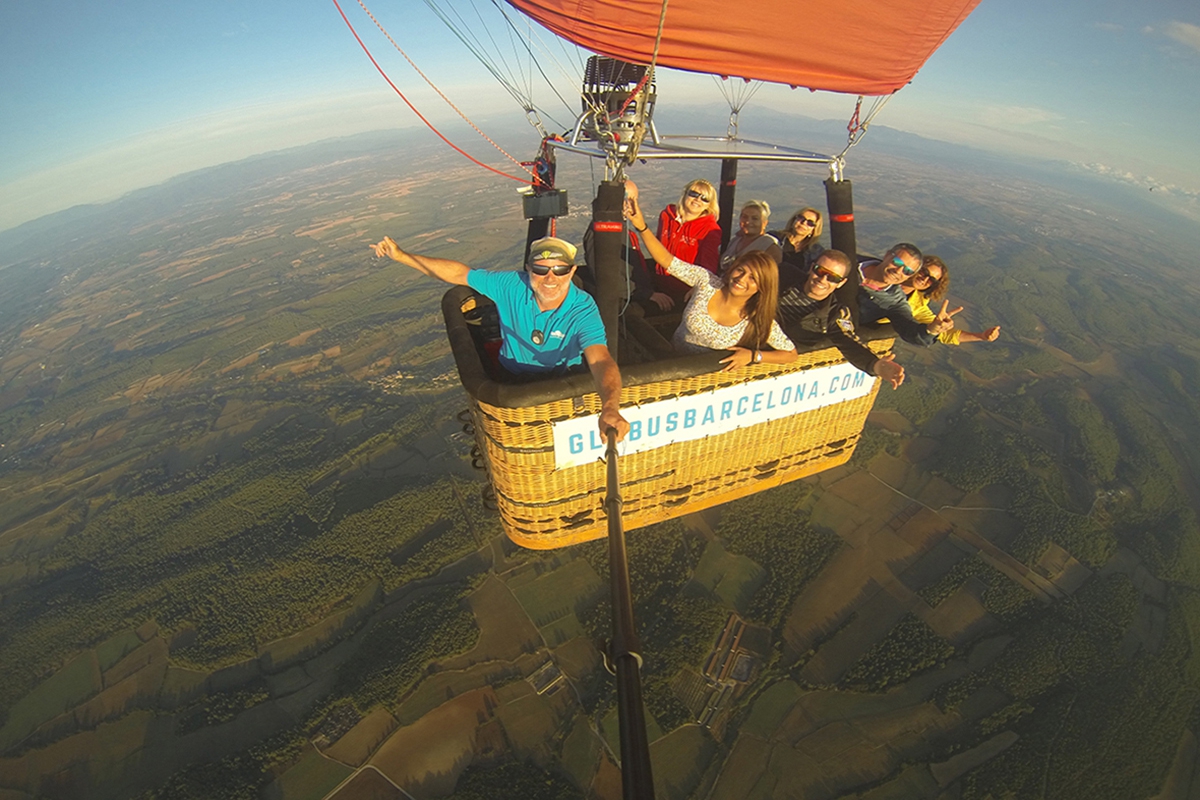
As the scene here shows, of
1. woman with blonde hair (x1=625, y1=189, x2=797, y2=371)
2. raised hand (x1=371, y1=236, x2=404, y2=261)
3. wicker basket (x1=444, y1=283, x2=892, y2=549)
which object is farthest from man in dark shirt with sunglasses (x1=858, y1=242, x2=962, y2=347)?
raised hand (x1=371, y1=236, x2=404, y2=261)

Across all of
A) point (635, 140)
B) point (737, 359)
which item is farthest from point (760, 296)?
point (635, 140)

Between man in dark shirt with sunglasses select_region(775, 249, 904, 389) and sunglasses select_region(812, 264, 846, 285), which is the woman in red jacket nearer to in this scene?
man in dark shirt with sunglasses select_region(775, 249, 904, 389)

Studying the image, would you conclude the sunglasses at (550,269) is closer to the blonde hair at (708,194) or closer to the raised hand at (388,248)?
the raised hand at (388,248)

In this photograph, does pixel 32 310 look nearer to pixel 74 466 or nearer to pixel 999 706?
pixel 74 466

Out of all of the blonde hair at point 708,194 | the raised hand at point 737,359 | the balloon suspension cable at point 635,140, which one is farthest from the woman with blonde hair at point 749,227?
the raised hand at point 737,359

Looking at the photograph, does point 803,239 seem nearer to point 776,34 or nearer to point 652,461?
point 776,34

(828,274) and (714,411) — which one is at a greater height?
(828,274)
